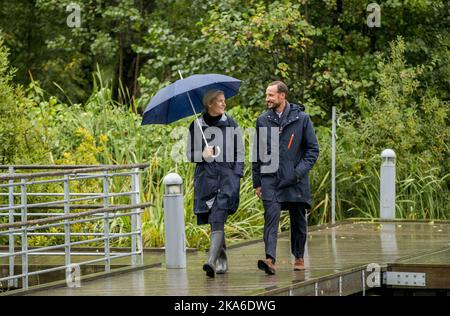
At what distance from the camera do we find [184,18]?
25875mm

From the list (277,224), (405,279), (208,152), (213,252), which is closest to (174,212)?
(213,252)

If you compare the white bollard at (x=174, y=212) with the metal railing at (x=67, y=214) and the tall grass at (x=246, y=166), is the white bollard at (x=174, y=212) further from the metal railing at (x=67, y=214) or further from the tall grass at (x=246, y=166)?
the tall grass at (x=246, y=166)

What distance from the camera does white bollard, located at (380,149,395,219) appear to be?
722 inches

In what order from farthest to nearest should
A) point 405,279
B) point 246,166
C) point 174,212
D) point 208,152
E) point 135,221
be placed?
1. point 246,166
2. point 135,221
3. point 405,279
4. point 174,212
5. point 208,152

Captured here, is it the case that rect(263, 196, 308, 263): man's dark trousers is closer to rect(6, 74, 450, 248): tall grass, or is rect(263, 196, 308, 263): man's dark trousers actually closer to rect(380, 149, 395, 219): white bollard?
rect(6, 74, 450, 248): tall grass

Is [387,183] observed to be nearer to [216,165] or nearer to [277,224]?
[277,224]

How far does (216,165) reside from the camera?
1231 cm

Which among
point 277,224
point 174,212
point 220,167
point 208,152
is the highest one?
point 208,152

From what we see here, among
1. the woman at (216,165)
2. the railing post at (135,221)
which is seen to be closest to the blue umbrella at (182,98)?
the woman at (216,165)

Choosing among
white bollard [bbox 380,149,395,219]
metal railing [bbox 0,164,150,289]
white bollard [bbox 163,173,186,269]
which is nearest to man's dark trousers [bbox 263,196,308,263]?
white bollard [bbox 163,173,186,269]

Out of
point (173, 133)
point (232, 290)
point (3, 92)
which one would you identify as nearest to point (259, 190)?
point (232, 290)

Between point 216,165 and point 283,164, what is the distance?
2.14ft
